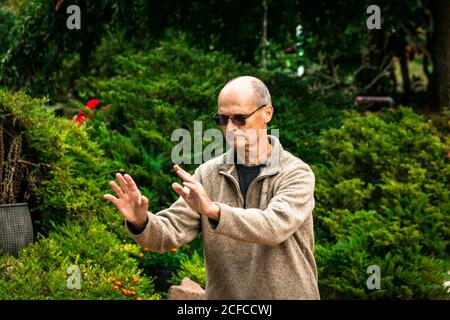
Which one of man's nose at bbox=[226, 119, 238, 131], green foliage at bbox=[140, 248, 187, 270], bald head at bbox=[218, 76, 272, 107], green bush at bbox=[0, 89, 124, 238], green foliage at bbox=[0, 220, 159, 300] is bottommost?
green foliage at bbox=[140, 248, 187, 270]

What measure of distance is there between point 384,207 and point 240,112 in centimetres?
414

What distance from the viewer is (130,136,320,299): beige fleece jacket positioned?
129 inches

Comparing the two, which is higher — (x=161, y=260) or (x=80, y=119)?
(x=80, y=119)

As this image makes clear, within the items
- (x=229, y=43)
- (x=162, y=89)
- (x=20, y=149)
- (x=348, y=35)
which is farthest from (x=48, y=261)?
(x=348, y=35)

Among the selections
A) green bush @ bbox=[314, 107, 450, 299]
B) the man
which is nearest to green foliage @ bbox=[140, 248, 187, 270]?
green bush @ bbox=[314, 107, 450, 299]

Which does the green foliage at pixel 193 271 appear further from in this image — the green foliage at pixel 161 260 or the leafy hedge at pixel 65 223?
the leafy hedge at pixel 65 223

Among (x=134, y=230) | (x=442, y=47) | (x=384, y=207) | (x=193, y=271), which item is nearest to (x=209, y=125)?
(x=384, y=207)

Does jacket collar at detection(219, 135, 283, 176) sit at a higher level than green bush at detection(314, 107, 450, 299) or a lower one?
higher

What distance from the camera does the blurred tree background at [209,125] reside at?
650 centimetres

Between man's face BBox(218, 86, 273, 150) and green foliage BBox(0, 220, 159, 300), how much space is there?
224 cm

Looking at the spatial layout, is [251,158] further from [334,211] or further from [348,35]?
[348,35]

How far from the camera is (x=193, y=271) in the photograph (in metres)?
6.14

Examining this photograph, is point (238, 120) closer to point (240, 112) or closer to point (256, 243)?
point (240, 112)

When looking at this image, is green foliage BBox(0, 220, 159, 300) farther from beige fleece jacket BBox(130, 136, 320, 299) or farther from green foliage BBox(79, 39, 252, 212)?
beige fleece jacket BBox(130, 136, 320, 299)
